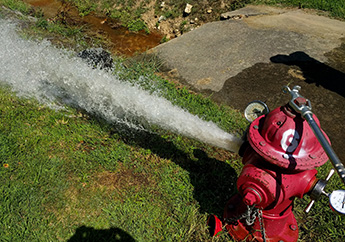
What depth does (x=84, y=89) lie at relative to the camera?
4758 millimetres

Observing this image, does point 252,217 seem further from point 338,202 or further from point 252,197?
point 338,202

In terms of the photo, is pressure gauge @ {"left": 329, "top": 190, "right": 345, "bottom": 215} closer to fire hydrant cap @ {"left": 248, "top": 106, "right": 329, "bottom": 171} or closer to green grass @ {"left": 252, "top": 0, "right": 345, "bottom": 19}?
fire hydrant cap @ {"left": 248, "top": 106, "right": 329, "bottom": 171}

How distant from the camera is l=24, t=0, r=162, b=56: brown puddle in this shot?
7.18 m

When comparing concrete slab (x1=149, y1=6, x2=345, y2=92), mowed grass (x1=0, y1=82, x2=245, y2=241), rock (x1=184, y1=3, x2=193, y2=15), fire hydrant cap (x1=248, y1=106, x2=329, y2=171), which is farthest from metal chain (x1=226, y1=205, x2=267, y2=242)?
rock (x1=184, y1=3, x2=193, y2=15)

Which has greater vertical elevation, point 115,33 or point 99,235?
point 99,235

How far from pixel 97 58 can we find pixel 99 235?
3354mm

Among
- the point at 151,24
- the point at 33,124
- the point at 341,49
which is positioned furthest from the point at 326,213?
the point at 151,24

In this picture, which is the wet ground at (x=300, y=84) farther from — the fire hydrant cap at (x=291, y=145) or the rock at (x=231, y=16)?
the fire hydrant cap at (x=291, y=145)

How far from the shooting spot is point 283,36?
6.28m

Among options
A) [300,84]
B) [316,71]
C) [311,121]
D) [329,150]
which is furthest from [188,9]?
[329,150]

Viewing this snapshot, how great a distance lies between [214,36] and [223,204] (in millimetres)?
4361

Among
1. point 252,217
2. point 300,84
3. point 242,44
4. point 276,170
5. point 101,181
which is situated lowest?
point 101,181

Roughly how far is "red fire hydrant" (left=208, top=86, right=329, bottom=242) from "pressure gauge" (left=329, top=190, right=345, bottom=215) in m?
0.31

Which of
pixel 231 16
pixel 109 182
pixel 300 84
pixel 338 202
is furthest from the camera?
pixel 231 16
